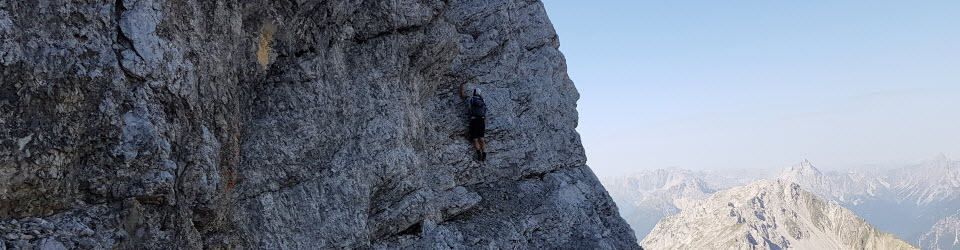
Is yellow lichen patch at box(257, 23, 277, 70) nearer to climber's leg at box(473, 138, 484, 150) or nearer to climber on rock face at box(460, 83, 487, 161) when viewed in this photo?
climber on rock face at box(460, 83, 487, 161)

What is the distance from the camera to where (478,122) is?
21.1m

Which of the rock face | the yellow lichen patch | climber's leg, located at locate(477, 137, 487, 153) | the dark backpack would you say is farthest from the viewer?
climber's leg, located at locate(477, 137, 487, 153)

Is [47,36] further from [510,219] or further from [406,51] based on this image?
[510,219]

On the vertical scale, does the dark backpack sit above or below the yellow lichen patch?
below

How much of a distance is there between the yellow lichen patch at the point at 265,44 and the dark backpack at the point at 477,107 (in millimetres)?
8240

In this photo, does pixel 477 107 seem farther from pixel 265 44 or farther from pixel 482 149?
pixel 265 44

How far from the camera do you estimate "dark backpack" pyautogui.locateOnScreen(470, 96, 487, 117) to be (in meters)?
21.0

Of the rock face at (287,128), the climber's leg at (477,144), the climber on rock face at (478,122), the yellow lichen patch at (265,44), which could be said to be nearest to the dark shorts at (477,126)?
the climber on rock face at (478,122)

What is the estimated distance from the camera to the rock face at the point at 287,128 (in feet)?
31.3

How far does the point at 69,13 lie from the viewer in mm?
9742

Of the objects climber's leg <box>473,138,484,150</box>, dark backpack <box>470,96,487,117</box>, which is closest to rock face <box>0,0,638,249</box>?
climber's leg <box>473,138,484,150</box>

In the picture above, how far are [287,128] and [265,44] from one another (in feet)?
7.32

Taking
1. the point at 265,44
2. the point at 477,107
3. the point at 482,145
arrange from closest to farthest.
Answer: the point at 265,44 → the point at 477,107 → the point at 482,145

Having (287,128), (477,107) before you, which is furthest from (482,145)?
(287,128)
